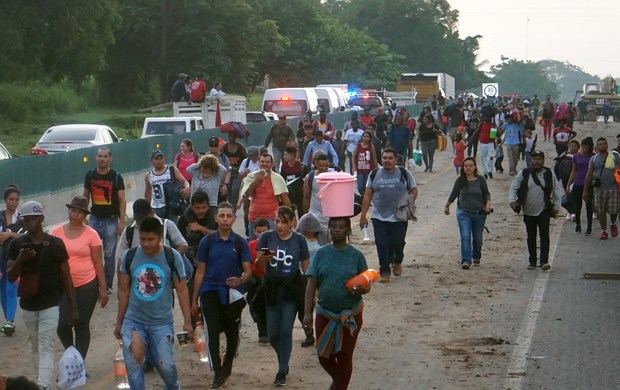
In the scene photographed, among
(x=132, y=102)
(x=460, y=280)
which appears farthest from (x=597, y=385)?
(x=132, y=102)

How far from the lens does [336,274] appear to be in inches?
410

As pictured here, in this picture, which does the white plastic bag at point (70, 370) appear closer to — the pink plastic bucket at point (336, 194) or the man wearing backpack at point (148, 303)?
the man wearing backpack at point (148, 303)

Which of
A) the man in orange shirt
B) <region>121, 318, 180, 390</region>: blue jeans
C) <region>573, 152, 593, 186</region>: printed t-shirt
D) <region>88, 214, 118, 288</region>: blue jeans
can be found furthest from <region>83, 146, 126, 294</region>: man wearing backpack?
<region>573, 152, 593, 186</region>: printed t-shirt

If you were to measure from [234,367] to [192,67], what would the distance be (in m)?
52.6

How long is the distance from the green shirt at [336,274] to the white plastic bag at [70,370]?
1.83 meters

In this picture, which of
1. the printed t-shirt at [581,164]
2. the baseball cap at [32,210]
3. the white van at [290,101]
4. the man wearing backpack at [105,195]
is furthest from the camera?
the white van at [290,101]

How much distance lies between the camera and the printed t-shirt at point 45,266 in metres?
10.8

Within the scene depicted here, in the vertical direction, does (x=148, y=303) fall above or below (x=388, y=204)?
above

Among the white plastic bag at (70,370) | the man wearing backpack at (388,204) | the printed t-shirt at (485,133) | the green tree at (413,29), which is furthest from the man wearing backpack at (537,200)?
the green tree at (413,29)

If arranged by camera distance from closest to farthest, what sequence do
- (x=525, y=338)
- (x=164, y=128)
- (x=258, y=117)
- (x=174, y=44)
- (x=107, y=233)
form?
(x=525, y=338) < (x=107, y=233) < (x=164, y=128) < (x=258, y=117) < (x=174, y=44)

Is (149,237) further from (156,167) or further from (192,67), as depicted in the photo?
(192,67)

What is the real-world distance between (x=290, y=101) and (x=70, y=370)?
34684 millimetres

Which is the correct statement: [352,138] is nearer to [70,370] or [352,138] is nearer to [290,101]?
[290,101]

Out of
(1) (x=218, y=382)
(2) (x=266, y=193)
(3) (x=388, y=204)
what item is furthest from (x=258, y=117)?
(1) (x=218, y=382)
